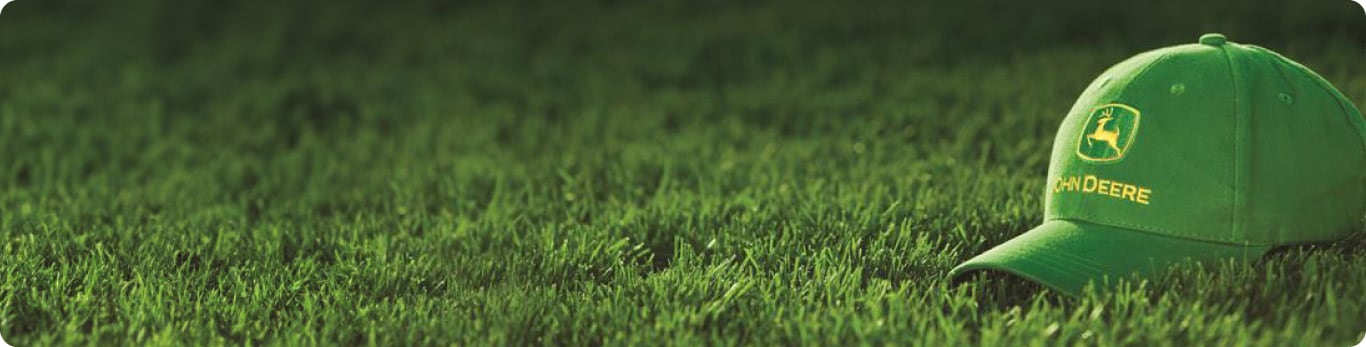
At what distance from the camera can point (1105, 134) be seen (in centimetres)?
258

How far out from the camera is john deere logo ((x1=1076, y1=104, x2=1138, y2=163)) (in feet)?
8.33

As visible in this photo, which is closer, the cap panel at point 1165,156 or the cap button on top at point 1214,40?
the cap panel at point 1165,156

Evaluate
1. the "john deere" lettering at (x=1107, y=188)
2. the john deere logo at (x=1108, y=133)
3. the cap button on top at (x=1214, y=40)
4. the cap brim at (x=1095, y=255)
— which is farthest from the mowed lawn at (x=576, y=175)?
the cap button on top at (x=1214, y=40)

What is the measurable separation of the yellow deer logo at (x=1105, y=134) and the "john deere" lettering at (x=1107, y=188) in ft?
0.23

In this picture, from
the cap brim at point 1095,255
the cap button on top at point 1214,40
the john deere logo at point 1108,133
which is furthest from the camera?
the cap button on top at point 1214,40

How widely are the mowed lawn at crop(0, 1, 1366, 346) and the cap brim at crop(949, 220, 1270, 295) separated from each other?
0.05 m

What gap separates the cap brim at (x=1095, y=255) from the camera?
241 centimetres

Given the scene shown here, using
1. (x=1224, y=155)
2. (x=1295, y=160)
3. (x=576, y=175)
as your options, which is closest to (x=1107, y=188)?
(x=1224, y=155)

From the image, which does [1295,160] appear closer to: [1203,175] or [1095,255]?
[1203,175]

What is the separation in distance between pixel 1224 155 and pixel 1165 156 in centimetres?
11

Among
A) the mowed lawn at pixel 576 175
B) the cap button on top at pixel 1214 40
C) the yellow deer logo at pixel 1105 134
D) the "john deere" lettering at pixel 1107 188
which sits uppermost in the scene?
the cap button on top at pixel 1214 40

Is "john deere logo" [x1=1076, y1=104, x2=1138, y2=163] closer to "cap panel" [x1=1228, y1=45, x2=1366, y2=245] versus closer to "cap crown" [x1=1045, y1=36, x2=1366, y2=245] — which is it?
"cap crown" [x1=1045, y1=36, x2=1366, y2=245]

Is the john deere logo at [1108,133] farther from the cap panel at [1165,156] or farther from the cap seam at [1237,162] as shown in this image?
the cap seam at [1237,162]

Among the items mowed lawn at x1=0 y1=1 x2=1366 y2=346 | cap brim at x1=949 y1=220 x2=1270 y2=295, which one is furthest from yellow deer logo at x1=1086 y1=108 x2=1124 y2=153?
mowed lawn at x1=0 y1=1 x2=1366 y2=346
